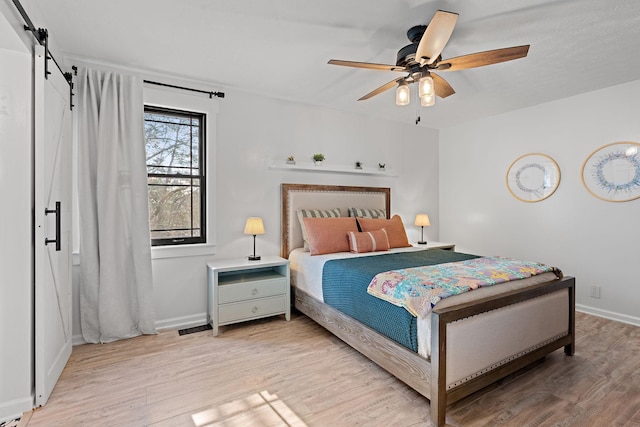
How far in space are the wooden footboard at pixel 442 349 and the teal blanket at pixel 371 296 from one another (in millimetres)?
88

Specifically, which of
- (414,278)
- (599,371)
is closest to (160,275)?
(414,278)

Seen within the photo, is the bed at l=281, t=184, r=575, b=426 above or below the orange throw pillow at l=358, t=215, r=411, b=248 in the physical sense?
below

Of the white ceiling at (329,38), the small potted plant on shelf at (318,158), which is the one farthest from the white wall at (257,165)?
the white ceiling at (329,38)

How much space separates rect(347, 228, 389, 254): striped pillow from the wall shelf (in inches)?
38.9

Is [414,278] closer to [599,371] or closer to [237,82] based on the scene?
[599,371]

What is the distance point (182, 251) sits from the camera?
327cm

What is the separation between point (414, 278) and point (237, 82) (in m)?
2.67

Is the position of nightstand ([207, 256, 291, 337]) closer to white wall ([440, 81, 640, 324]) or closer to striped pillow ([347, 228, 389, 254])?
striped pillow ([347, 228, 389, 254])

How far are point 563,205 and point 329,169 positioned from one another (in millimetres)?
2886

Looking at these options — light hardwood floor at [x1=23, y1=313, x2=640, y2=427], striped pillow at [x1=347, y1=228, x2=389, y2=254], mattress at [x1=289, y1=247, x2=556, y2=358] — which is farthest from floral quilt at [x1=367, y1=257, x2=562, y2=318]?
striped pillow at [x1=347, y1=228, x2=389, y2=254]

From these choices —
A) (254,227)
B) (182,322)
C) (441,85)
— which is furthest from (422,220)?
(182,322)

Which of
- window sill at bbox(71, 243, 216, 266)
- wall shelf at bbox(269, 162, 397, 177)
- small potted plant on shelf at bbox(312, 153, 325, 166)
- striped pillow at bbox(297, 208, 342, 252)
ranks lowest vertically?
window sill at bbox(71, 243, 216, 266)

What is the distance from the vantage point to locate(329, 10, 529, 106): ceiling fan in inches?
73.7

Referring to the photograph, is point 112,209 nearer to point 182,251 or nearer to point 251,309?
point 182,251
